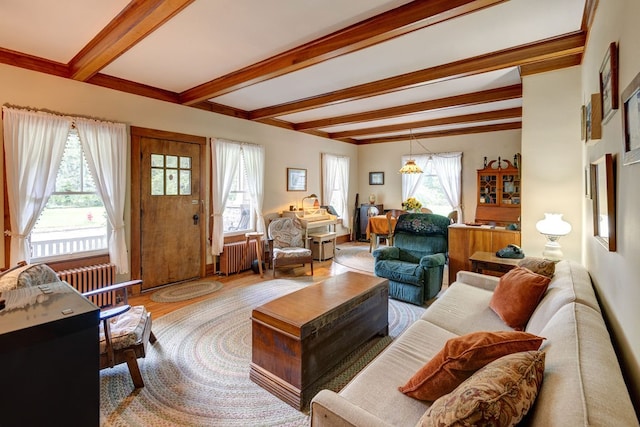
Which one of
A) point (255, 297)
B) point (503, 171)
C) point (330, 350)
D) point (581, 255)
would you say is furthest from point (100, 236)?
point (503, 171)

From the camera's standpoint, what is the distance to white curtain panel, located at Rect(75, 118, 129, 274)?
3.50 metres

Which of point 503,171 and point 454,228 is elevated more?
point 503,171

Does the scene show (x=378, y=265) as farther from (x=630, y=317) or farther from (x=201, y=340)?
(x=630, y=317)

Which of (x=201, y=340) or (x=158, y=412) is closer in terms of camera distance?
(x=158, y=412)

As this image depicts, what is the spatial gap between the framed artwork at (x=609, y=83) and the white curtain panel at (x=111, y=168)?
14.5 feet

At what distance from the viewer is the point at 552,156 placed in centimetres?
322

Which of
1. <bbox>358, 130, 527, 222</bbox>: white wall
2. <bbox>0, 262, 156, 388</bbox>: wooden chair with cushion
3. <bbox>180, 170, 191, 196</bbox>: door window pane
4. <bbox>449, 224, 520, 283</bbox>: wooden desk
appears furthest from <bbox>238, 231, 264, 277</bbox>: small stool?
<bbox>358, 130, 527, 222</bbox>: white wall

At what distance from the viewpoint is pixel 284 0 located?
7.08 feet

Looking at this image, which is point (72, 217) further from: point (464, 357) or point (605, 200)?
point (605, 200)

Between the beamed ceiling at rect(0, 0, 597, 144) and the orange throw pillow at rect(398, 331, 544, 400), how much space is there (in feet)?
6.59

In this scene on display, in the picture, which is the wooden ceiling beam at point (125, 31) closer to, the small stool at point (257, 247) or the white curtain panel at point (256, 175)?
the white curtain panel at point (256, 175)

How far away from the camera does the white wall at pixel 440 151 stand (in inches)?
248

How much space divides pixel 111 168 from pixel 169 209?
88 cm

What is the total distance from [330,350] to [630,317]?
1609mm
